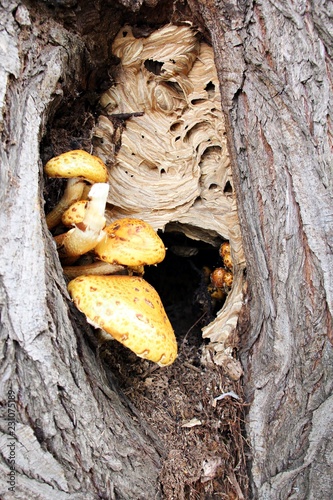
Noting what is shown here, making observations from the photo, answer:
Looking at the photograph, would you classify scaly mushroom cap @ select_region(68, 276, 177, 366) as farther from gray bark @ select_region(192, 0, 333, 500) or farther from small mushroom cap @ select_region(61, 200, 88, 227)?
gray bark @ select_region(192, 0, 333, 500)

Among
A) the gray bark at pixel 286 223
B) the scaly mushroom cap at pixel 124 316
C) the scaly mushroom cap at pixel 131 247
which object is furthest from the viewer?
the scaly mushroom cap at pixel 131 247

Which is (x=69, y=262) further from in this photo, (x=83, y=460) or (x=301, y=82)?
(x=301, y=82)

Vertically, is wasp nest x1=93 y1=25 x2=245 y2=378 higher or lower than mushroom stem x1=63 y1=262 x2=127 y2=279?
higher

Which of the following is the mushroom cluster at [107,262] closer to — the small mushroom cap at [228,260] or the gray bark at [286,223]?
the gray bark at [286,223]

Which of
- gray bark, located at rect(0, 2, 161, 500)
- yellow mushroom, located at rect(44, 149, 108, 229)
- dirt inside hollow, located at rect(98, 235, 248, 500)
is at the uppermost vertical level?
yellow mushroom, located at rect(44, 149, 108, 229)

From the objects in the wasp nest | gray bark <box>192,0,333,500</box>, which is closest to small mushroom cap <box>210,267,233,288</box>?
the wasp nest

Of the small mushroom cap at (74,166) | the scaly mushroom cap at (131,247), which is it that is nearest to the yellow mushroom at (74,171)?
the small mushroom cap at (74,166)

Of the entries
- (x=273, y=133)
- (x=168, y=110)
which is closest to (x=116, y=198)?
(x=168, y=110)
